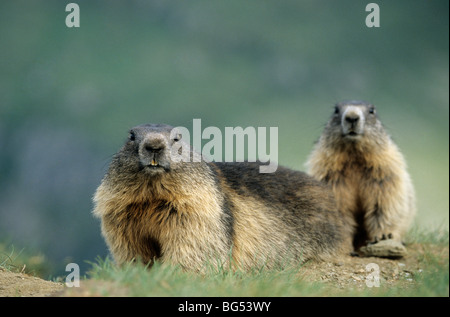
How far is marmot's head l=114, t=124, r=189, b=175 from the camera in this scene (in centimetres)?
451

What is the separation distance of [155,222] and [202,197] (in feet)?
1.54

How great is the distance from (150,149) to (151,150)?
0.01 metres

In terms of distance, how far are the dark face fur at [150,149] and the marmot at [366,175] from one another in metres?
2.83

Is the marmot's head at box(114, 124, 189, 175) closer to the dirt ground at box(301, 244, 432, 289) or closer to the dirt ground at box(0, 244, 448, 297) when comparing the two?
the dirt ground at box(0, 244, 448, 297)

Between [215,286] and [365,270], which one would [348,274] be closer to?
[365,270]

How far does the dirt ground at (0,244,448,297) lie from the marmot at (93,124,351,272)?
16.2 inches

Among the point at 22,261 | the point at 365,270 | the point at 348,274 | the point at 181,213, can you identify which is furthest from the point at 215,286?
the point at 22,261

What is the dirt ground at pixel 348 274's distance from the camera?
4480mm
